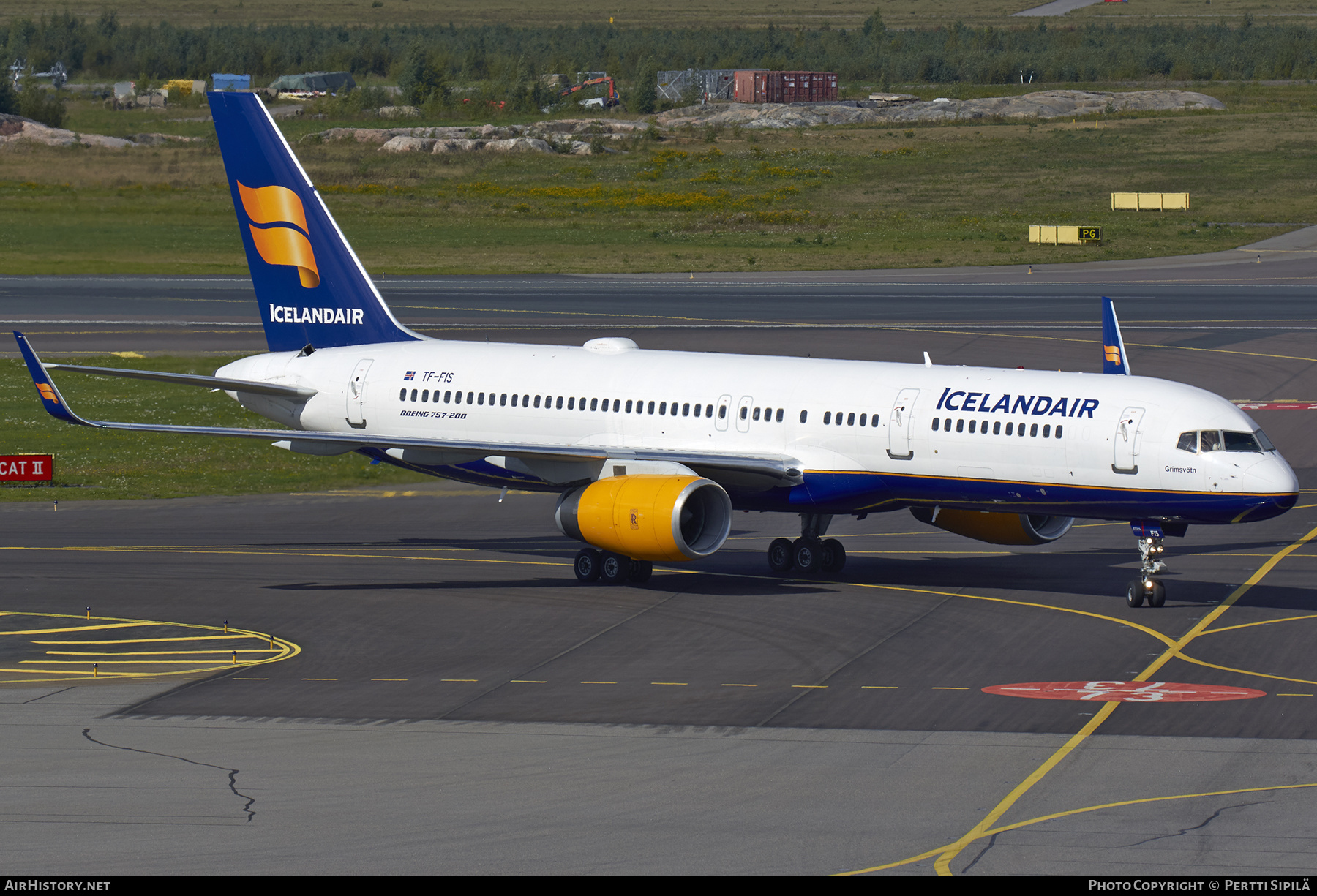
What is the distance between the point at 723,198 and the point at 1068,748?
12099 centimetres

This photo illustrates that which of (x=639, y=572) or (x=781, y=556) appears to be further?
(x=781, y=556)

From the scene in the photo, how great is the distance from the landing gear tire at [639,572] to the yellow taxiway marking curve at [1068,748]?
12.0 m

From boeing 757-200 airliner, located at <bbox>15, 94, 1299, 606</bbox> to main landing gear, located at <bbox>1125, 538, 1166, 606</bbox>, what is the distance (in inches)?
A: 2.2

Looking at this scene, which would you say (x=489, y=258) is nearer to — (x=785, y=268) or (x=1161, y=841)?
(x=785, y=268)

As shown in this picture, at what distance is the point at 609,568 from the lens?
131ft

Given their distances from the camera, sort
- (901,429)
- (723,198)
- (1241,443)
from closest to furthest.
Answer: (1241,443), (901,429), (723,198)

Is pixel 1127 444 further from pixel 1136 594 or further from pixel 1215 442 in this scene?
pixel 1136 594

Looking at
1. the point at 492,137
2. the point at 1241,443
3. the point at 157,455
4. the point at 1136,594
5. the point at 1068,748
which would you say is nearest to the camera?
the point at 1068,748

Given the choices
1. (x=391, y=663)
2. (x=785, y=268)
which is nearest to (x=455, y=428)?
(x=391, y=663)

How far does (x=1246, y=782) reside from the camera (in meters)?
24.0

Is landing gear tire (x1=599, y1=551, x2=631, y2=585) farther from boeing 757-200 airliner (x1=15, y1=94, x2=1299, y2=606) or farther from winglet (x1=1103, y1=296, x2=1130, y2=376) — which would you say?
winglet (x1=1103, y1=296, x2=1130, y2=376)

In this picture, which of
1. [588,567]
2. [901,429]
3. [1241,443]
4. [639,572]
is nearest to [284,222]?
[588,567]

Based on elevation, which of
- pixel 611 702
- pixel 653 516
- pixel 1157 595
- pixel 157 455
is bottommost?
pixel 611 702

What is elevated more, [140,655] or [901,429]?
[901,429]
